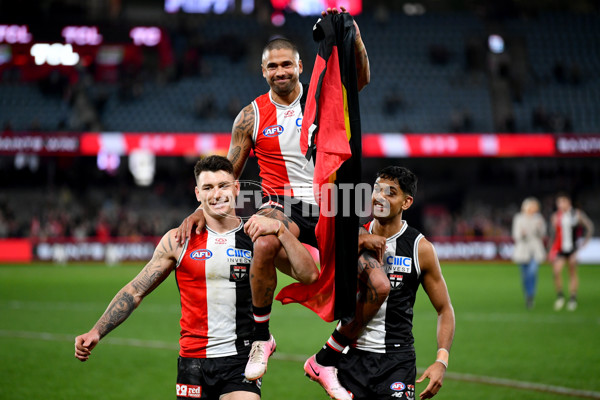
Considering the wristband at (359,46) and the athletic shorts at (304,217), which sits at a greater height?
the wristband at (359,46)

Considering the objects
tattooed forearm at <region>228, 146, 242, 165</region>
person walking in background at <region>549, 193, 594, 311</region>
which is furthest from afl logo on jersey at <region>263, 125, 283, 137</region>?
person walking in background at <region>549, 193, 594, 311</region>

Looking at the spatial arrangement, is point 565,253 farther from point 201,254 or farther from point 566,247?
point 201,254

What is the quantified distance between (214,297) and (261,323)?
1.18 feet

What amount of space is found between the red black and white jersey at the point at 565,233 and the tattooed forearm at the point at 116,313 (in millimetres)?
11188

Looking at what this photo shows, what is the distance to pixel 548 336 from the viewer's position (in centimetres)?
1026

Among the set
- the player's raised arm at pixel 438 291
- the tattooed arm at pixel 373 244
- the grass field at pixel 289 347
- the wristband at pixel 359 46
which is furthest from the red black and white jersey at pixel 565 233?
the wristband at pixel 359 46

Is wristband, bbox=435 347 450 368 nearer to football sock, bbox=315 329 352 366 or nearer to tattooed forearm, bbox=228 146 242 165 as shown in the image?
football sock, bbox=315 329 352 366

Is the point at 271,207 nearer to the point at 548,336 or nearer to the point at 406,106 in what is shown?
the point at 548,336

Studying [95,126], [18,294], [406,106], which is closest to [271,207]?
[18,294]

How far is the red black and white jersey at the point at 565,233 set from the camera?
13266 mm

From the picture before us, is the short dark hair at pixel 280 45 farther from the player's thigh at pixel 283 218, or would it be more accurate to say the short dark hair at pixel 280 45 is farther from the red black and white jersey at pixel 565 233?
the red black and white jersey at pixel 565 233

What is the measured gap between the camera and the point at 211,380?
3.98 m

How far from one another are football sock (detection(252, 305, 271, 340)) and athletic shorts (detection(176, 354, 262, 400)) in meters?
0.24

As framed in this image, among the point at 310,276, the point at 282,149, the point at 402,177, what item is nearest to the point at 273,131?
the point at 282,149
